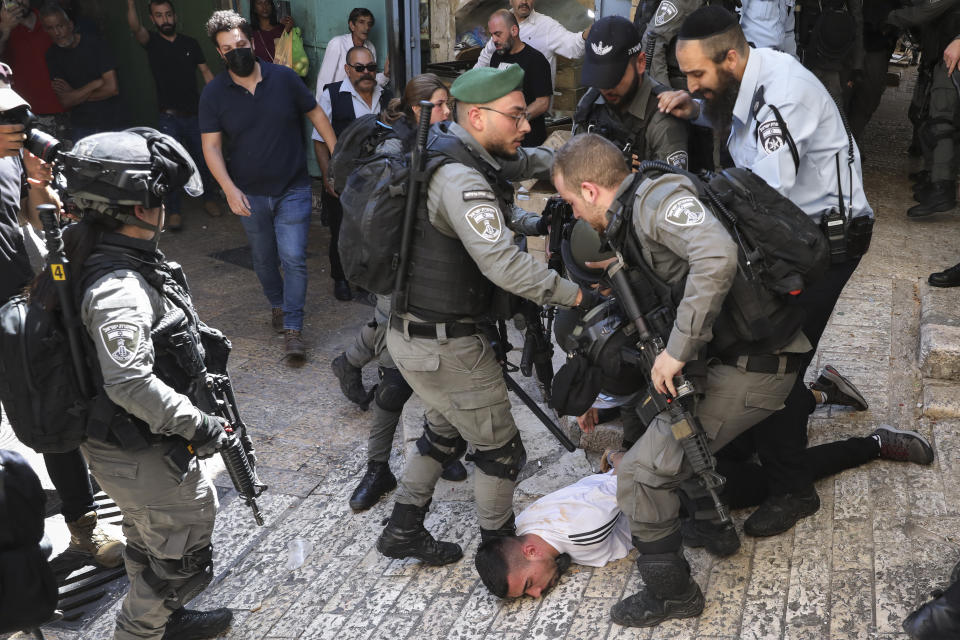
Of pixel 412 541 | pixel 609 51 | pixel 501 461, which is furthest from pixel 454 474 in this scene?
pixel 609 51

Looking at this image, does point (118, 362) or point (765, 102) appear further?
point (765, 102)

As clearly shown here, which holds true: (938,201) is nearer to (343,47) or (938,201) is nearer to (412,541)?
(412,541)

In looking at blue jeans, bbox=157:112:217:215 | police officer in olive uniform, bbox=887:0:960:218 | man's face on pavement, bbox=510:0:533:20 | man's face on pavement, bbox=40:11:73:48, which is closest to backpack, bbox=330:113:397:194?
man's face on pavement, bbox=510:0:533:20

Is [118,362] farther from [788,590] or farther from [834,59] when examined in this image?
[834,59]

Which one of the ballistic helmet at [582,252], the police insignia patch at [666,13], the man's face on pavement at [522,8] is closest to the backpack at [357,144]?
the ballistic helmet at [582,252]

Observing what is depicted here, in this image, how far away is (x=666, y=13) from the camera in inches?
221

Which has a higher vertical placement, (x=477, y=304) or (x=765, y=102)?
(x=765, y=102)

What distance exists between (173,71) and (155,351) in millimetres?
6270

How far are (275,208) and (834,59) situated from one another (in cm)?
432

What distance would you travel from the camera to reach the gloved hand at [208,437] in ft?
10.3

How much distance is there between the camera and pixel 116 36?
10.1 m

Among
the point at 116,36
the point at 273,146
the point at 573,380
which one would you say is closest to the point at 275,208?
the point at 273,146

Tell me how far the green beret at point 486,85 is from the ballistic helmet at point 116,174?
116 cm

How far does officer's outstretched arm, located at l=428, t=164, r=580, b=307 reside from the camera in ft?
10.1
